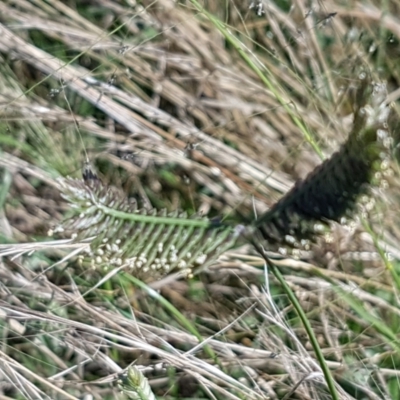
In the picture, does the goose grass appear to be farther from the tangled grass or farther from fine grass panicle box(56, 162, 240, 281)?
the tangled grass

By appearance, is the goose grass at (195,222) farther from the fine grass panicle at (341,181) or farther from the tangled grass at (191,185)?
the tangled grass at (191,185)

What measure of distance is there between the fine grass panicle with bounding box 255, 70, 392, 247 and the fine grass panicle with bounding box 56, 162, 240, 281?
0.07 metres

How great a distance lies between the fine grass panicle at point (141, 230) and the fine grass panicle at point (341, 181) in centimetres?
7

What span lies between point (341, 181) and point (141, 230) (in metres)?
0.26

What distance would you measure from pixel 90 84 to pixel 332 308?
2.15ft

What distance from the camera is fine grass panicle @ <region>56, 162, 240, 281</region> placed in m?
0.83

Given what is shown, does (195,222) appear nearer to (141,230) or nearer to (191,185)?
(141,230)

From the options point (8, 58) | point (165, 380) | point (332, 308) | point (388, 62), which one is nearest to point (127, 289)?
point (165, 380)

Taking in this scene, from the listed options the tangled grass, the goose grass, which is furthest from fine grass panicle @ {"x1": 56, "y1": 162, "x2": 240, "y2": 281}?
the tangled grass

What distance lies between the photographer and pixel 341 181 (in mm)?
742

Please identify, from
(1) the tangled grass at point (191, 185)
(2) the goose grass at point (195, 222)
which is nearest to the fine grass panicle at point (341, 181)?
(2) the goose grass at point (195, 222)

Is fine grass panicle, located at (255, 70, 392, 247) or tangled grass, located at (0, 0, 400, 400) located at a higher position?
fine grass panicle, located at (255, 70, 392, 247)

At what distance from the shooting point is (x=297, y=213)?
2.58ft

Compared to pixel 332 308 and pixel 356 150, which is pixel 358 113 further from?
pixel 332 308
